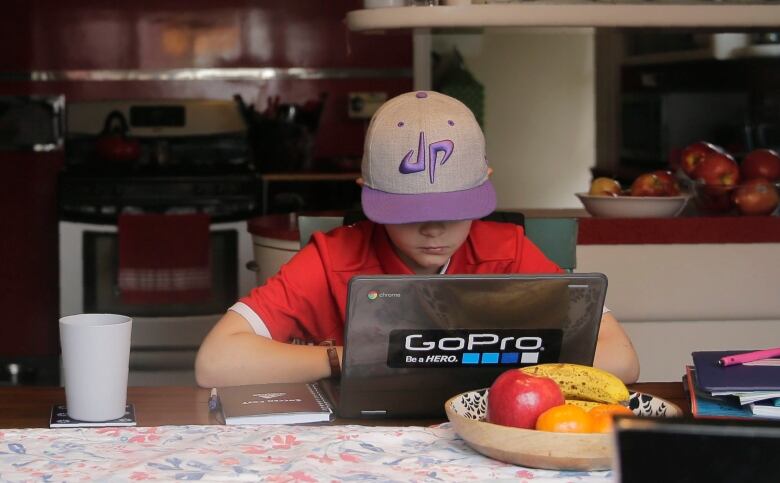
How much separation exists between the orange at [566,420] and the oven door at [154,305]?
11.9 ft

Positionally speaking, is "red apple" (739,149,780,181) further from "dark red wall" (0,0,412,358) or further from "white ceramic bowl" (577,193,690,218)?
"dark red wall" (0,0,412,358)

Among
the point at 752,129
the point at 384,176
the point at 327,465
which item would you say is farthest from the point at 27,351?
the point at 327,465

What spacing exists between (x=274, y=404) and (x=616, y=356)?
21.7 inches

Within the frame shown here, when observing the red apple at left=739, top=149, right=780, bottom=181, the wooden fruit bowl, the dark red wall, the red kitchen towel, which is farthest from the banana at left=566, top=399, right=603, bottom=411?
the dark red wall

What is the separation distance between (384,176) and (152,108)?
11.9ft

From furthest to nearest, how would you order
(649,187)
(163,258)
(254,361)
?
1. (163,258)
2. (649,187)
3. (254,361)

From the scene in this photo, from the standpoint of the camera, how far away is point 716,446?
2.38ft

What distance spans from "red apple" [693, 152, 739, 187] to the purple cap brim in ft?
5.20

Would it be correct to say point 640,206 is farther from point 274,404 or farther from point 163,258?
point 163,258

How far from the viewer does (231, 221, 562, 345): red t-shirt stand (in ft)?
6.50

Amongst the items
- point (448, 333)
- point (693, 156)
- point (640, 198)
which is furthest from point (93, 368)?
point (693, 156)

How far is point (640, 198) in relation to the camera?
319 centimetres

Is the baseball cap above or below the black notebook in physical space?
above

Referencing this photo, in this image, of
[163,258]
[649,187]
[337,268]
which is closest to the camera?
[337,268]
